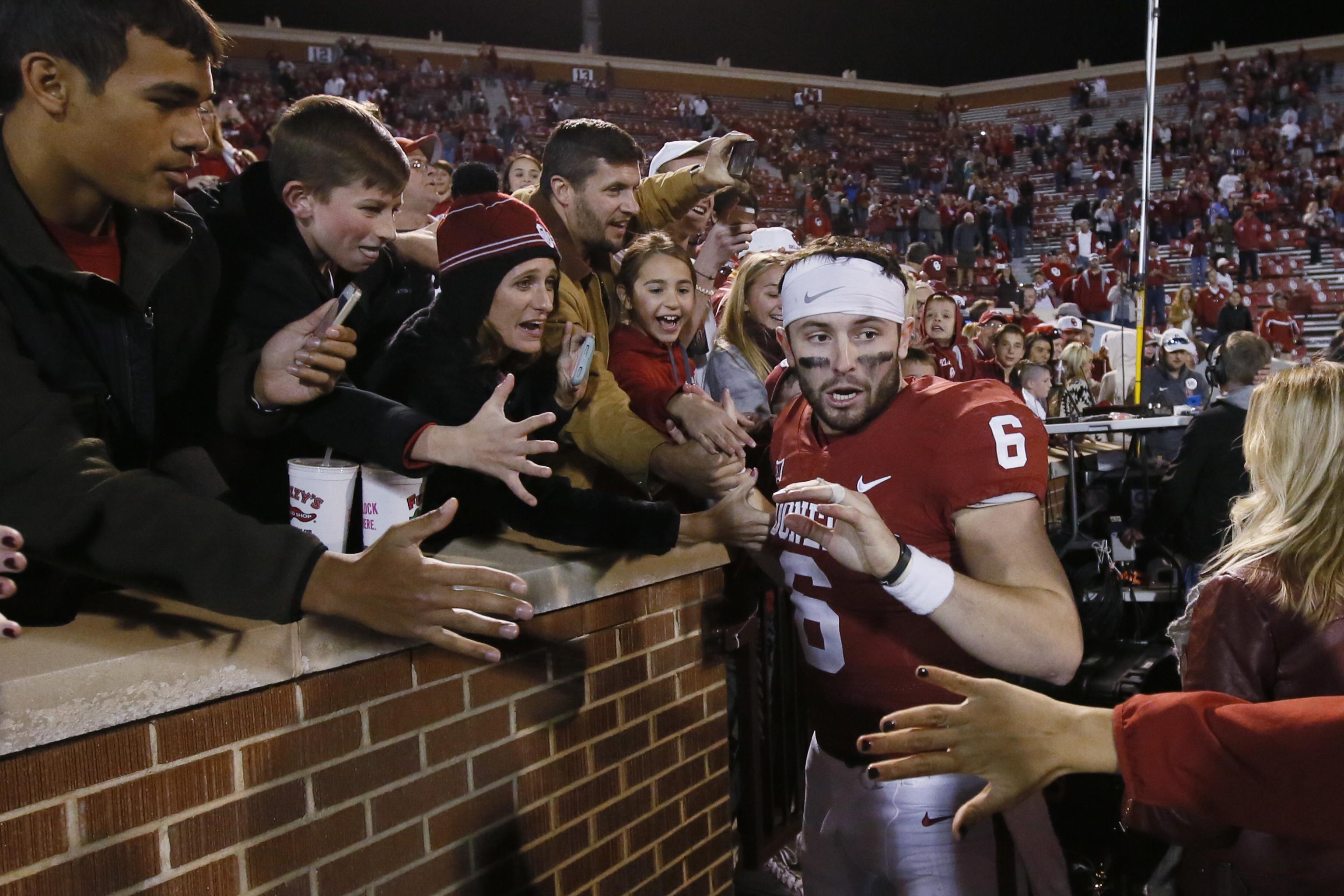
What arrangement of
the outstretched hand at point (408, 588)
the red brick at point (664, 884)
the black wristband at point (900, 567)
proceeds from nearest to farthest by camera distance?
1. the outstretched hand at point (408, 588)
2. the black wristband at point (900, 567)
3. the red brick at point (664, 884)

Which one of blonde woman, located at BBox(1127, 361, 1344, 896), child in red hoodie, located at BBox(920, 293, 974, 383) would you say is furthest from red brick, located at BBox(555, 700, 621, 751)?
child in red hoodie, located at BBox(920, 293, 974, 383)

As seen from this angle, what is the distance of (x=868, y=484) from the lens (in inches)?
96.7

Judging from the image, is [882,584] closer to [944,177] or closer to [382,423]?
[382,423]

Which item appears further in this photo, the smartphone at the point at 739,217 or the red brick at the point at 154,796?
the smartphone at the point at 739,217

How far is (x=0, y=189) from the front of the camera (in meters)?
1.75

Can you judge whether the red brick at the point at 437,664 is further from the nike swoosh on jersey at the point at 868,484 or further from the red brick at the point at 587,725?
the nike swoosh on jersey at the point at 868,484

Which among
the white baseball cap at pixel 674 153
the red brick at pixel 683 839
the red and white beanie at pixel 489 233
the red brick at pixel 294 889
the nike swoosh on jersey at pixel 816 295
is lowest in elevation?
the red brick at pixel 683 839

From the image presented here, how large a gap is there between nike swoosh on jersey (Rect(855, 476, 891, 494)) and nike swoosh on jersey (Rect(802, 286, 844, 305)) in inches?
18.3

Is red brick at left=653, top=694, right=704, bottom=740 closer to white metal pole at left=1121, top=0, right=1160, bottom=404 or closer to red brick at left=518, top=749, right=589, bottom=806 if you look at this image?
red brick at left=518, top=749, right=589, bottom=806

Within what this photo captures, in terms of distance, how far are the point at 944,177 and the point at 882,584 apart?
29632 mm

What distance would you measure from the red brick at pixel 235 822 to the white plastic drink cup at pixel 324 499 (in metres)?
0.51

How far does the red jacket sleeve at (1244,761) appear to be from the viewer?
1.55 m

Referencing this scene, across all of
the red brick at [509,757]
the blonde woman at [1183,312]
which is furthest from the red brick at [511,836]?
the blonde woman at [1183,312]

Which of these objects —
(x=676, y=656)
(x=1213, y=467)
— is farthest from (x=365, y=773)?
(x=1213, y=467)
